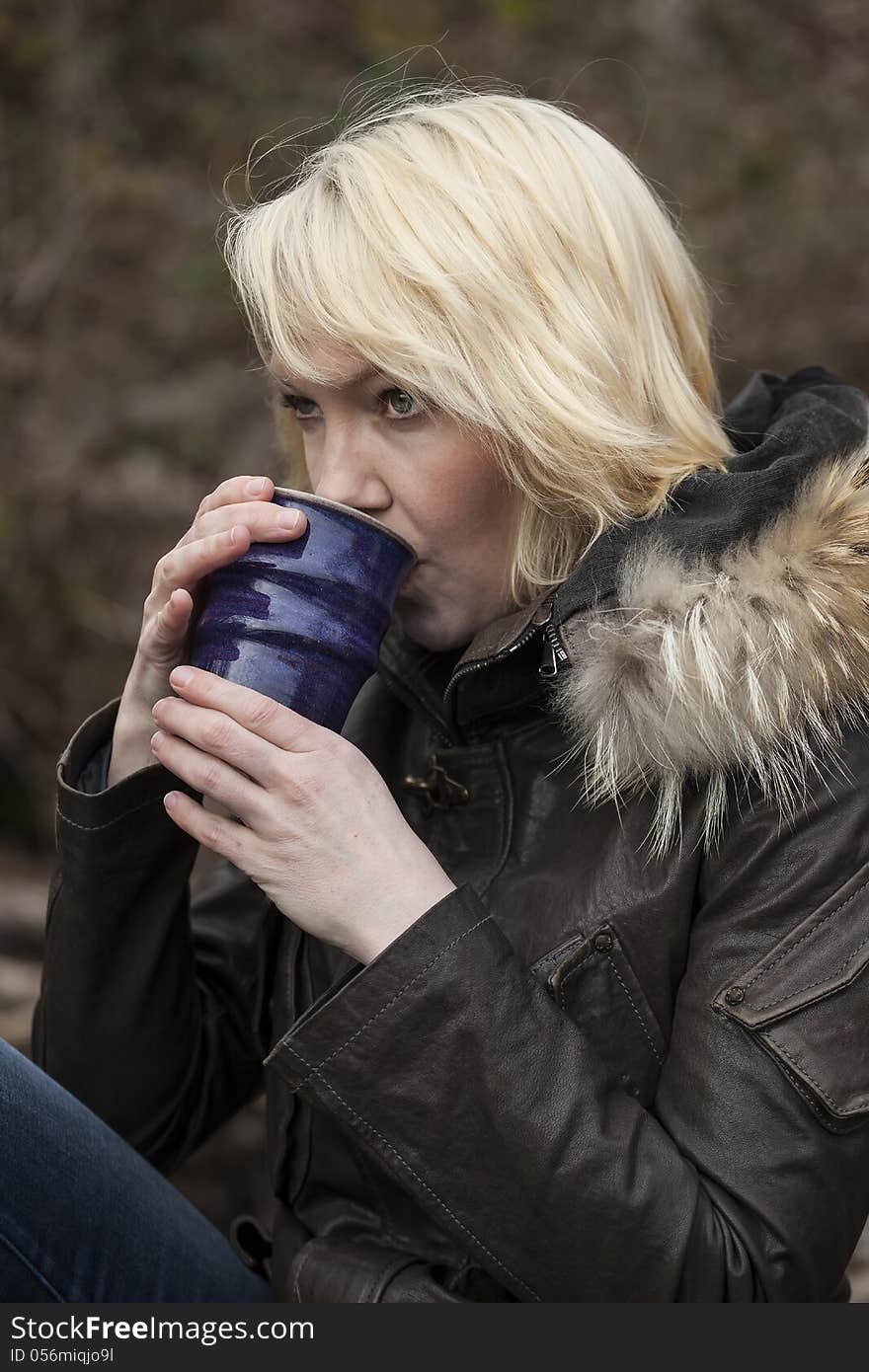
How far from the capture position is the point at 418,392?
1.54m

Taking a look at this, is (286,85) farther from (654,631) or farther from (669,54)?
(654,631)

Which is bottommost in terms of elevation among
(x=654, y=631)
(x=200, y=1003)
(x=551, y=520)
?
(x=200, y=1003)

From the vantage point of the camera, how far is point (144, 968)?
5.88 feet

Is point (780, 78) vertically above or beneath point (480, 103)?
above

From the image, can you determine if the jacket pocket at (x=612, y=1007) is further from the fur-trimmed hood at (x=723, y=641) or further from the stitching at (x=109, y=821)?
the stitching at (x=109, y=821)

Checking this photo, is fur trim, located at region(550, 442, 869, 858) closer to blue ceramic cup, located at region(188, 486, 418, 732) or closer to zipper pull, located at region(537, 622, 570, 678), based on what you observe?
zipper pull, located at region(537, 622, 570, 678)

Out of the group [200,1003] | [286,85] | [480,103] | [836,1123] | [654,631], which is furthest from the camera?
[286,85]

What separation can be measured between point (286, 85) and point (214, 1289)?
15.3ft

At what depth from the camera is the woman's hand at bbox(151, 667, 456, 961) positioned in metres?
1.34

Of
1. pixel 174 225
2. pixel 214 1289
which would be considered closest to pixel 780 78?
pixel 174 225

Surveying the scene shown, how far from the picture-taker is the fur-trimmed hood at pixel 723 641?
4.66ft

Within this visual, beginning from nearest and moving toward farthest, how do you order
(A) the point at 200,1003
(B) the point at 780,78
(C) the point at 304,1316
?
1. (C) the point at 304,1316
2. (A) the point at 200,1003
3. (B) the point at 780,78

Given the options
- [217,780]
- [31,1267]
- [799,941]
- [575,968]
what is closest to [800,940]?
[799,941]

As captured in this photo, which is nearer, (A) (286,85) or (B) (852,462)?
(B) (852,462)
